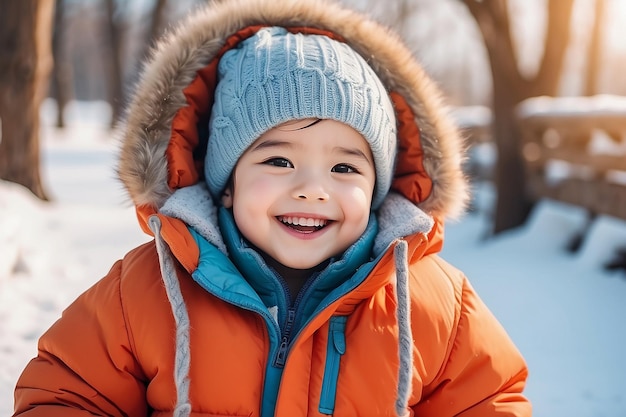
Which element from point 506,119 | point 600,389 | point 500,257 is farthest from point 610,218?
point 600,389

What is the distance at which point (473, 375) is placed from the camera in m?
1.67

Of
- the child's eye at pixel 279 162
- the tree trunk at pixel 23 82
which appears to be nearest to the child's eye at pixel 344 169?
the child's eye at pixel 279 162

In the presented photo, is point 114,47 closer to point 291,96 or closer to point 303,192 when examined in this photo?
point 291,96

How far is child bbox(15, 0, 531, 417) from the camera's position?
62.1 inches

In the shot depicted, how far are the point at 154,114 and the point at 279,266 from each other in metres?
0.60

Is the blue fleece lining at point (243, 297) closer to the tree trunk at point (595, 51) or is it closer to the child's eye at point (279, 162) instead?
the child's eye at point (279, 162)

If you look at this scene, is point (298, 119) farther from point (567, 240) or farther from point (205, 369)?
point (567, 240)

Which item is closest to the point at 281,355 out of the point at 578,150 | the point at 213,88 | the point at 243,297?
the point at 243,297

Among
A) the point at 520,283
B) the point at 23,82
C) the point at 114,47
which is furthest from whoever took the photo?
the point at 114,47

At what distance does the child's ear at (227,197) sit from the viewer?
6.27 feet

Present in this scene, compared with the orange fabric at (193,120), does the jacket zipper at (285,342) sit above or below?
below

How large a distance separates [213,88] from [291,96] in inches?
16.9

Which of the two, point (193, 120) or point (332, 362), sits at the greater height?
point (193, 120)

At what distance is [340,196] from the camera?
1.71 m
